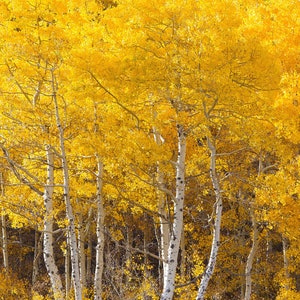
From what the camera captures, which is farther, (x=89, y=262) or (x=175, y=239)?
(x=89, y=262)

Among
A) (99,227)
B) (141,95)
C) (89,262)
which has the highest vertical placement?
(141,95)

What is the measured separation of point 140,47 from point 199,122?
1.65 m

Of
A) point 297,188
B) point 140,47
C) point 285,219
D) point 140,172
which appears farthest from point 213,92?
point 285,219

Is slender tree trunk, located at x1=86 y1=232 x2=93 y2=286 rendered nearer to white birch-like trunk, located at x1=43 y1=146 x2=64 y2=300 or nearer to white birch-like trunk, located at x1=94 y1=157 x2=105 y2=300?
white birch-like trunk, located at x1=94 y1=157 x2=105 y2=300

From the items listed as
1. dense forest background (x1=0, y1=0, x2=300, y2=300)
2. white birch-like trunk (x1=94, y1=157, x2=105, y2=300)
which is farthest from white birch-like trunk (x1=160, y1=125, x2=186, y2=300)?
white birch-like trunk (x1=94, y1=157, x2=105, y2=300)

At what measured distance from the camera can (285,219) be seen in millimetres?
11250

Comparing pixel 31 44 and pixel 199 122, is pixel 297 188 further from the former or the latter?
pixel 31 44

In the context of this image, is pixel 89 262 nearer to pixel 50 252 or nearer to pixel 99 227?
pixel 99 227

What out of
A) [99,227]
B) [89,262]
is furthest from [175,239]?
[89,262]

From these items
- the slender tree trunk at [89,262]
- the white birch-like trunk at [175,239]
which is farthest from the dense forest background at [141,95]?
the slender tree trunk at [89,262]

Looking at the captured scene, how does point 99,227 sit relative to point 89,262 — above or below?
below

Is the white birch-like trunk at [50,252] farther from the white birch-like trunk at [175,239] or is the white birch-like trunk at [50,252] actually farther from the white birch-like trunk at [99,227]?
the white birch-like trunk at [175,239]

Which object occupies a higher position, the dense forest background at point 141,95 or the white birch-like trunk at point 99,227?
the dense forest background at point 141,95

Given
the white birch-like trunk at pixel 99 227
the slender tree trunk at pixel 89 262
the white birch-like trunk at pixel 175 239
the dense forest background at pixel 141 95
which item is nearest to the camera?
the dense forest background at pixel 141 95
